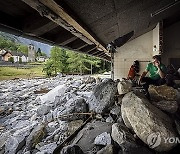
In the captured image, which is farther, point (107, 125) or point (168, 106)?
point (107, 125)

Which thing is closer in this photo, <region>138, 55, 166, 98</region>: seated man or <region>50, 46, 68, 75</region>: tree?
<region>138, 55, 166, 98</region>: seated man

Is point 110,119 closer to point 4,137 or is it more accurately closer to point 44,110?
point 4,137

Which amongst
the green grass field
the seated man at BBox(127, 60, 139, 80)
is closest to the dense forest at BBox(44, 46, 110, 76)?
the green grass field

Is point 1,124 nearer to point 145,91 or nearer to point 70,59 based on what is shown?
point 145,91

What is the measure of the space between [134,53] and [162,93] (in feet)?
13.7

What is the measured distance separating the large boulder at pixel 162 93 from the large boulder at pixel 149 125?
0.77 m

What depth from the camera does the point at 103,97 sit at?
5262mm

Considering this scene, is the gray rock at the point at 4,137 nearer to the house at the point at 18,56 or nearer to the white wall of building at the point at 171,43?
the white wall of building at the point at 171,43

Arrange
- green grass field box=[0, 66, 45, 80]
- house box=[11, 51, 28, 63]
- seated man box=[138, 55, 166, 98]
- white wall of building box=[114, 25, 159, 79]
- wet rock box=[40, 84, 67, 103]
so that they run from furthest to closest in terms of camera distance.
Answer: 1. house box=[11, 51, 28, 63]
2. green grass field box=[0, 66, 45, 80]
3. wet rock box=[40, 84, 67, 103]
4. white wall of building box=[114, 25, 159, 79]
5. seated man box=[138, 55, 166, 98]

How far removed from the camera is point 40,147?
4.44 meters

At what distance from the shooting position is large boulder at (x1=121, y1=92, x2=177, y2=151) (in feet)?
9.27

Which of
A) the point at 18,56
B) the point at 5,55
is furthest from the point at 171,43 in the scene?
the point at 18,56

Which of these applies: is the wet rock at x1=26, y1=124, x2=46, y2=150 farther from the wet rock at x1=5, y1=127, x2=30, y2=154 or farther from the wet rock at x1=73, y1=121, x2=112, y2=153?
the wet rock at x1=73, y1=121, x2=112, y2=153

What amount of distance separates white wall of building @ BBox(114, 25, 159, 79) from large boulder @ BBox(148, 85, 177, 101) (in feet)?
12.5
